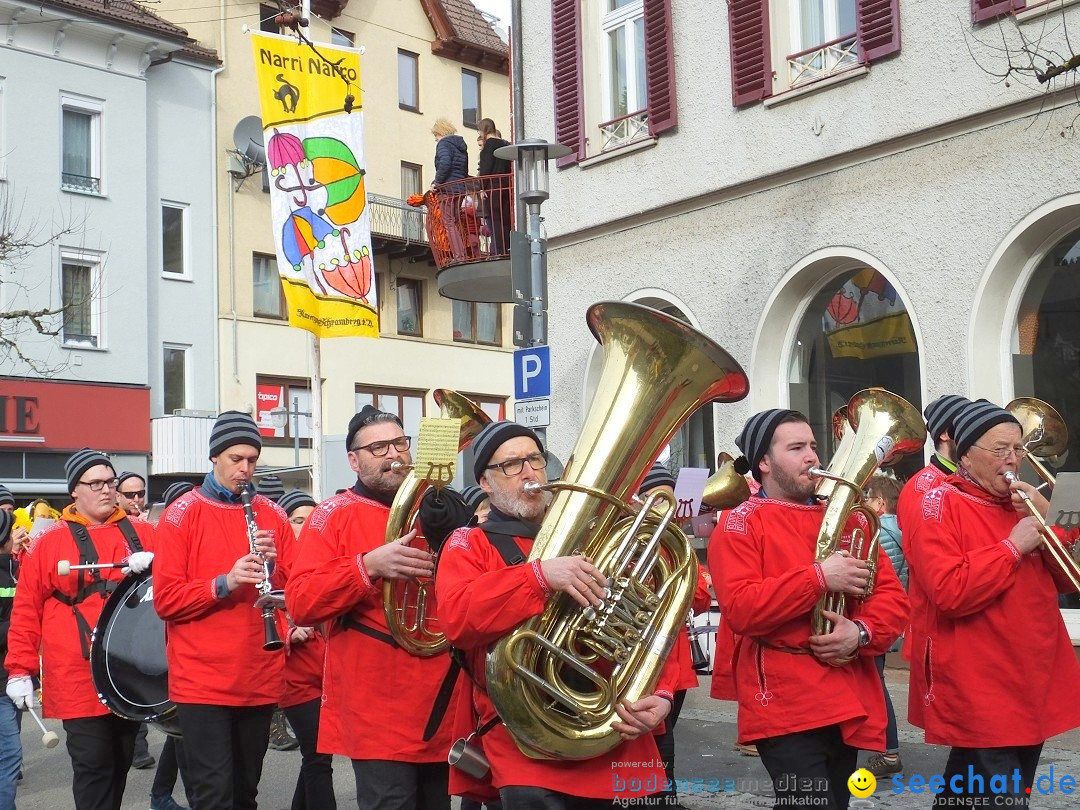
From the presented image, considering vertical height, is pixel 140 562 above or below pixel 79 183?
below

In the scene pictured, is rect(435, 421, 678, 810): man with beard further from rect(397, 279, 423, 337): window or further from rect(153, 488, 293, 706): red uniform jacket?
rect(397, 279, 423, 337): window

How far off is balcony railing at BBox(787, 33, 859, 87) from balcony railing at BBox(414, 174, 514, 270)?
393 cm

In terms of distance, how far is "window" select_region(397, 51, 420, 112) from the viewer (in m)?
33.4

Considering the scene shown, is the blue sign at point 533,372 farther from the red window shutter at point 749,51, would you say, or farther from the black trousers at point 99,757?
the black trousers at point 99,757

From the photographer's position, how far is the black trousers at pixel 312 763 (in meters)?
6.19

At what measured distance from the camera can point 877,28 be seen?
10719mm

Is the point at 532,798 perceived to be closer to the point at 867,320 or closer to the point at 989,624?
the point at 989,624

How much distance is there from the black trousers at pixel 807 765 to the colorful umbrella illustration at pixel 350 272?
570 inches

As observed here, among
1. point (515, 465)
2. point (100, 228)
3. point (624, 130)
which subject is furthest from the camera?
point (100, 228)

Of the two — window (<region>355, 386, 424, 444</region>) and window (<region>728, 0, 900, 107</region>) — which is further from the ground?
window (<region>728, 0, 900, 107</region>)

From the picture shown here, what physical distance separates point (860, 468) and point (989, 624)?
28.3 inches

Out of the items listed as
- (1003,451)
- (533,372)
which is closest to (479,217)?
(533,372)

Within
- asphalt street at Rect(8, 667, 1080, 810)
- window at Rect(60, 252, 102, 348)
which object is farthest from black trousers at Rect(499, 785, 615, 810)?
window at Rect(60, 252, 102, 348)

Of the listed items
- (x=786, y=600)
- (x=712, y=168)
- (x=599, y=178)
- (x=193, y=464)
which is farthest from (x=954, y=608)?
(x=193, y=464)
